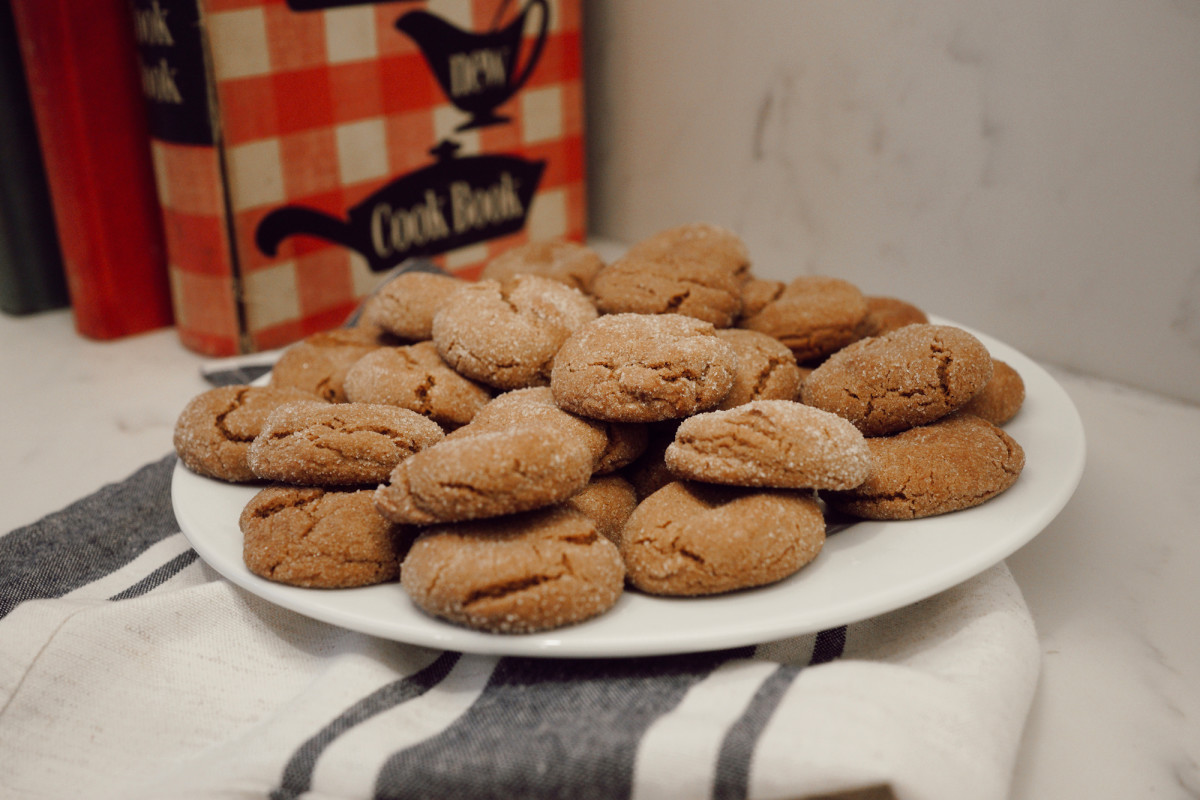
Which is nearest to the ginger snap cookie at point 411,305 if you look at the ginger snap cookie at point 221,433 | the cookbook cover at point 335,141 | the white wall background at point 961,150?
the ginger snap cookie at point 221,433

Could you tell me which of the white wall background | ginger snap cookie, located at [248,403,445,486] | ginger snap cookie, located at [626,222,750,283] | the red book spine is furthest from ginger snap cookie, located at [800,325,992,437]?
the red book spine

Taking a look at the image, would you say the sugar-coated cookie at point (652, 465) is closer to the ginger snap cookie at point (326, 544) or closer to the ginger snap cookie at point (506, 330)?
the ginger snap cookie at point (506, 330)

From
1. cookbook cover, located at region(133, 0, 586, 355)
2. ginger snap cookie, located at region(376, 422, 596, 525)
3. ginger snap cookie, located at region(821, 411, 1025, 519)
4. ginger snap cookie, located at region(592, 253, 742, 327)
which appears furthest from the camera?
cookbook cover, located at region(133, 0, 586, 355)

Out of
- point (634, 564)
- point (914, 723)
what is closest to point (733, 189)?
point (634, 564)

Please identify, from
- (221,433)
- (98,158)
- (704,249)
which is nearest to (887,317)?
(704,249)

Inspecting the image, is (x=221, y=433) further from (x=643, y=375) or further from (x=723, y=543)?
(x=723, y=543)

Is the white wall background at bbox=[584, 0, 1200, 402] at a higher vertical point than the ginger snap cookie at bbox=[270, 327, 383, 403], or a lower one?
higher

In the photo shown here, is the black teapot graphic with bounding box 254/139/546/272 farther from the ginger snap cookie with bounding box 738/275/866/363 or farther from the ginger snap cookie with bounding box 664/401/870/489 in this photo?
the ginger snap cookie with bounding box 664/401/870/489
